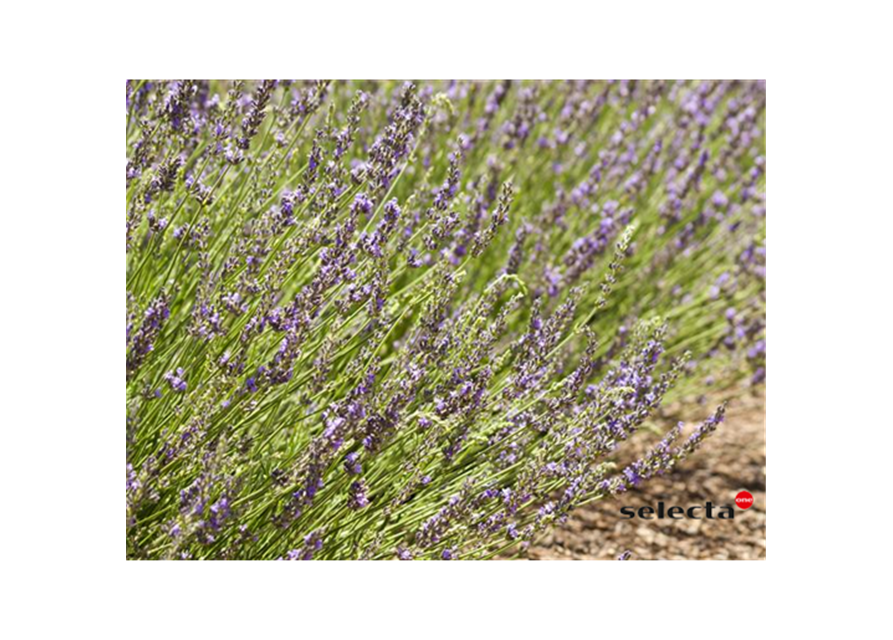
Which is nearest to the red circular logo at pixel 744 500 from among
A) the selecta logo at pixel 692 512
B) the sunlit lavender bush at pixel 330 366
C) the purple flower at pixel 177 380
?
the selecta logo at pixel 692 512

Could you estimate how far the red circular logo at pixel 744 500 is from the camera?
307 cm

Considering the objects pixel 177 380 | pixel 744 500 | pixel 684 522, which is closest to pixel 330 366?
pixel 177 380

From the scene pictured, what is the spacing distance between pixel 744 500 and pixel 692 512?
0.19 metres

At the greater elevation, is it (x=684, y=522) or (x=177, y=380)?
(x=177, y=380)

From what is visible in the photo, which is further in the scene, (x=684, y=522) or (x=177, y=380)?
(x=684, y=522)

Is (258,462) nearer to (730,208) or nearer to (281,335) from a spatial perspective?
(281,335)

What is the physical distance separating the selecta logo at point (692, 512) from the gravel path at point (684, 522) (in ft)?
0.05

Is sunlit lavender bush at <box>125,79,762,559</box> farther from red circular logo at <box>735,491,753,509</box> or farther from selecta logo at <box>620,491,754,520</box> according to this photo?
red circular logo at <box>735,491,753,509</box>

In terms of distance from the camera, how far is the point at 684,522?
2992 mm

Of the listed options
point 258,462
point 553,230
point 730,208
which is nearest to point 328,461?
point 258,462

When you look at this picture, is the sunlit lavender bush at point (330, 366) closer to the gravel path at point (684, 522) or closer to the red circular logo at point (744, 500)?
the gravel path at point (684, 522)

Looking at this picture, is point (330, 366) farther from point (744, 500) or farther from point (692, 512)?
point (744, 500)

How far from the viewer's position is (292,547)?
6.94ft
